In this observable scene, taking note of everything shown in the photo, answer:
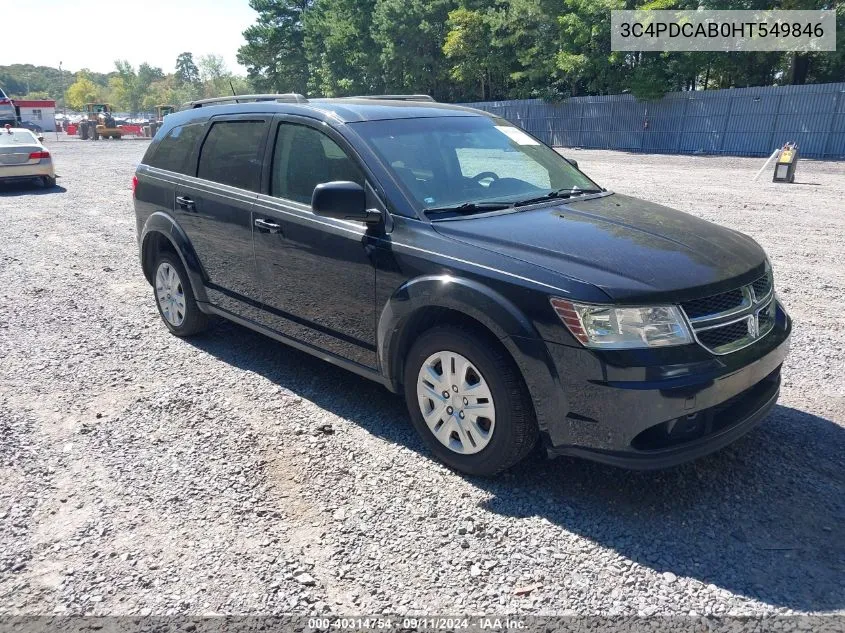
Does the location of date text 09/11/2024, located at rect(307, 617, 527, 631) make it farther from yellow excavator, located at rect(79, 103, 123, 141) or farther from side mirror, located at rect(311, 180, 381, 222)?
yellow excavator, located at rect(79, 103, 123, 141)

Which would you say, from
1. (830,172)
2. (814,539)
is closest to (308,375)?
(814,539)

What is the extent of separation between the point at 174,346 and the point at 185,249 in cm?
89

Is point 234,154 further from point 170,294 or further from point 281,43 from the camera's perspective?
point 281,43

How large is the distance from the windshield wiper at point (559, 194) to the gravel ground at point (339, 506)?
1.52 m

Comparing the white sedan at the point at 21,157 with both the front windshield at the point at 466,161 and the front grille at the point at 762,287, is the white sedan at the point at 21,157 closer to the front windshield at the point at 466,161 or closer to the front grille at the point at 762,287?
the front windshield at the point at 466,161

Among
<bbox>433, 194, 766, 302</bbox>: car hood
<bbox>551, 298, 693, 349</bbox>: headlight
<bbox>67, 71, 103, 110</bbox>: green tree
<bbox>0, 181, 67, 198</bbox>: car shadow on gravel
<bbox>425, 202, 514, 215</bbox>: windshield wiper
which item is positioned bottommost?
<bbox>0, 181, 67, 198</bbox>: car shadow on gravel

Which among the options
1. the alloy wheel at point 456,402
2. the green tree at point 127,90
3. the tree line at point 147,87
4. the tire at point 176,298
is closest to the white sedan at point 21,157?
the tire at point 176,298

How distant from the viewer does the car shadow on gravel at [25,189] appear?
16.1 m

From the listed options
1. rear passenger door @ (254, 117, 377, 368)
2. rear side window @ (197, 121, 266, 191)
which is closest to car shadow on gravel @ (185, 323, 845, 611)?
rear passenger door @ (254, 117, 377, 368)

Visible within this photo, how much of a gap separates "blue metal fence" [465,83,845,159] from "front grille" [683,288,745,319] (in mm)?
23728

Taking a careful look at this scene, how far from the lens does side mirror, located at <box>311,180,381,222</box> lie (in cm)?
372

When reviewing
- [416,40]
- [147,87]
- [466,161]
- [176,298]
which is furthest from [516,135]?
A: [147,87]

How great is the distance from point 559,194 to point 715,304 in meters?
1.44

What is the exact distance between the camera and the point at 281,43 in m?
64.7
